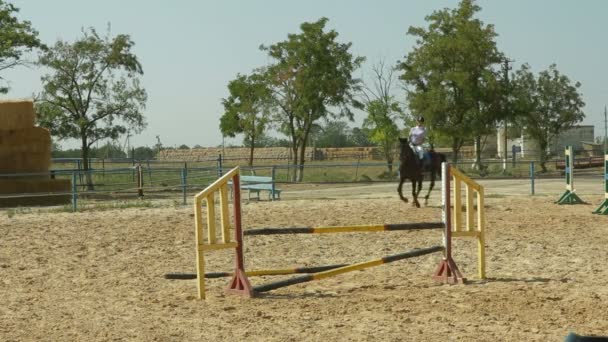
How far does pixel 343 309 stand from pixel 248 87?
37.6 m

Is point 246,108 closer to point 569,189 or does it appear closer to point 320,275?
point 569,189

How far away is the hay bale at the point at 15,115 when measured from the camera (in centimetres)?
2473

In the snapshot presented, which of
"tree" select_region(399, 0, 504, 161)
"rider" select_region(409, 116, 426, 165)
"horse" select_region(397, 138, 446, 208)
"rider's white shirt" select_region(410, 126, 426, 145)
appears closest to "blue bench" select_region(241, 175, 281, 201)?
"horse" select_region(397, 138, 446, 208)

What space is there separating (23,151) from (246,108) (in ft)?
65.4

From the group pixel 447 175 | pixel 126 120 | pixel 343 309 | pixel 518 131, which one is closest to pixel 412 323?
pixel 343 309

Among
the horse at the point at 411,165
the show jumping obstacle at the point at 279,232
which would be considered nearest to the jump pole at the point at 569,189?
the horse at the point at 411,165

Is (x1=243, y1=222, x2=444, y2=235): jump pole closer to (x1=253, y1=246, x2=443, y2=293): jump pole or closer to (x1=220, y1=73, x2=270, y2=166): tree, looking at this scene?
(x1=253, y1=246, x2=443, y2=293): jump pole

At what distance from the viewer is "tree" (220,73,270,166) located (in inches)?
1697

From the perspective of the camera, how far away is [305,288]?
29.4ft

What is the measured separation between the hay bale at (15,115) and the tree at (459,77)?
23.4 meters

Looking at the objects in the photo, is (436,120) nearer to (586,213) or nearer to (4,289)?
(586,213)

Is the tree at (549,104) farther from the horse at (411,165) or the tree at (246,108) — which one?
the horse at (411,165)

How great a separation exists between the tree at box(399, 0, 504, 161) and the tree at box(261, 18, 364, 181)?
13.3 feet

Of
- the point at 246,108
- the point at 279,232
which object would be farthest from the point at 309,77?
A: the point at 279,232
